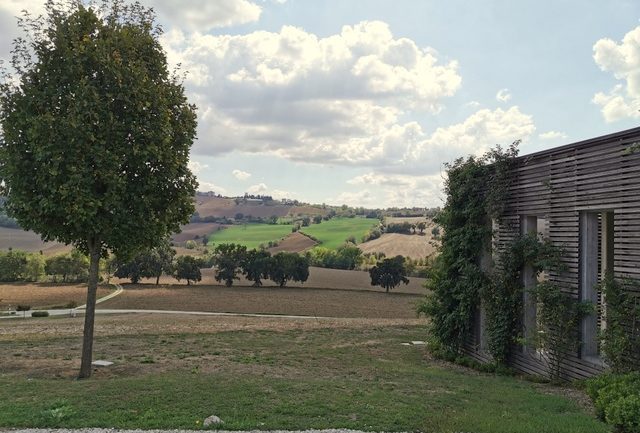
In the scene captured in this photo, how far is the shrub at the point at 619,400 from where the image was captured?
5.93 m

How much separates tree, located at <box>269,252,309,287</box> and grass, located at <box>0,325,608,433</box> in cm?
4585

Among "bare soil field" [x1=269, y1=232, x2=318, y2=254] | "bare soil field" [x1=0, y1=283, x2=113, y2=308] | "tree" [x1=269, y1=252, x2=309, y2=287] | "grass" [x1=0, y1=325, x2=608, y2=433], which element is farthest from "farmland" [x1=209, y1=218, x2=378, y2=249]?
"grass" [x1=0, y1=325, x2=608, y2=433]

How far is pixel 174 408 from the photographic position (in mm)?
7898

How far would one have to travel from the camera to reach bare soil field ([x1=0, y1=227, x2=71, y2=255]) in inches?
2977

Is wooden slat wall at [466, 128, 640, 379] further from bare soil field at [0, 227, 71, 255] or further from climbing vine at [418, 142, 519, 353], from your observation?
bare soil field at [0, 227, 71, 255]

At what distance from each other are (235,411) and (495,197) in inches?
394

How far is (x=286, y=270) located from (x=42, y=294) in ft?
88.0

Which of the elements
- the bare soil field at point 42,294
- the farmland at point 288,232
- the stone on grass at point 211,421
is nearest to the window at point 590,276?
the stone on grass at point 211,421

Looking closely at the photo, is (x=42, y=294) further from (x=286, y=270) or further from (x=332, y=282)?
(x=332, y=282)

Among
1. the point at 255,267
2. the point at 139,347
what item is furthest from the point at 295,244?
the point at 139,347

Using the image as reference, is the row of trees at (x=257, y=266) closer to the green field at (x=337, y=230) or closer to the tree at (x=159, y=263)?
the tree at (x=159, y=263)

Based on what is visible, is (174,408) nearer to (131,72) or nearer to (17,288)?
(131,72)

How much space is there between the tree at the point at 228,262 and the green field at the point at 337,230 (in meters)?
27.3

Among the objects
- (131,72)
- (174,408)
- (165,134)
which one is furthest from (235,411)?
(131,72)
